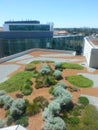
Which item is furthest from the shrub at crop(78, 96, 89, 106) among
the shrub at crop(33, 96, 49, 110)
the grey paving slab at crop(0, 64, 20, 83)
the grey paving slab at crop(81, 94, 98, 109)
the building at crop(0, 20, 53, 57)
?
the building at crop(0, 20, 53, 57)

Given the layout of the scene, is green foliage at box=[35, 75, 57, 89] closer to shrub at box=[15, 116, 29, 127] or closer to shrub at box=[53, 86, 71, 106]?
shrub at box=[53, 86, 71, 106]

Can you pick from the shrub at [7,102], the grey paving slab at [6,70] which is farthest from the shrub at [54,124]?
the grey paving slab at [6,70]

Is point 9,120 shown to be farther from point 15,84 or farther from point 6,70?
point 6,70

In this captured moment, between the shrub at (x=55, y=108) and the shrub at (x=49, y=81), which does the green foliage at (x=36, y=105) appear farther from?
the shrub at (x=49, y=81)

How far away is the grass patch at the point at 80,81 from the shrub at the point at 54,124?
7422 millimetres

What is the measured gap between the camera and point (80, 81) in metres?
20.5

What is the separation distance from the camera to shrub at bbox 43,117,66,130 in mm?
12048

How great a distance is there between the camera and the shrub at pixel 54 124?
12048mm

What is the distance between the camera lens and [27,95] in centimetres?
1755

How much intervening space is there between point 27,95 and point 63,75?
245 inches

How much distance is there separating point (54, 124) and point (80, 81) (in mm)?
8926

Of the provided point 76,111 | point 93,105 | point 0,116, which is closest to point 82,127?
point 76,111

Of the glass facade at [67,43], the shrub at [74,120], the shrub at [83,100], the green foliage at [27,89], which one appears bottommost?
the glass facade at [67,43]

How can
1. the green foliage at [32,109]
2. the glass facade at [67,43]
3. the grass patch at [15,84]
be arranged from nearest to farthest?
the green foliage at [32,109], the grass patch at [15,84], the glass facade at [67,43]
